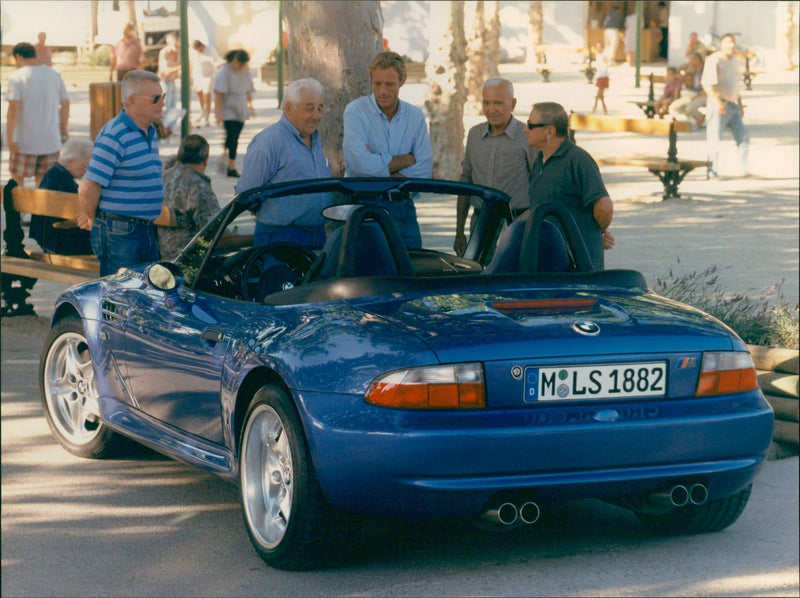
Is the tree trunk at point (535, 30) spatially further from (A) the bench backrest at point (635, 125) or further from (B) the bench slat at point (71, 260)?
(B) the bench slat at point (71, 260)

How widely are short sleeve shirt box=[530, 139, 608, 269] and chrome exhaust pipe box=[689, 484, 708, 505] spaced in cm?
268

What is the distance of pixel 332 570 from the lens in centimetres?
526

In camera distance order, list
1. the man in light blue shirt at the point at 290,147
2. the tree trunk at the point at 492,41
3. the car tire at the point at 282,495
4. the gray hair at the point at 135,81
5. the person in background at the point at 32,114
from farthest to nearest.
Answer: the tree trunk at the point at 492,41 → the person in background at the point at 32,114 → the gray hair at the point at 135,81 → the man in light blue shirt at the point at 290,147 → the car tire at the point at 282,495

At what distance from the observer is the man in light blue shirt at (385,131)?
8.84 meters

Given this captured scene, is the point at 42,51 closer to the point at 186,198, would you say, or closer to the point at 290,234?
the point at 186,198

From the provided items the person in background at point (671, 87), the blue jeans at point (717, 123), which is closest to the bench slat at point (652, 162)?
the blue jeans at point (717, 123)

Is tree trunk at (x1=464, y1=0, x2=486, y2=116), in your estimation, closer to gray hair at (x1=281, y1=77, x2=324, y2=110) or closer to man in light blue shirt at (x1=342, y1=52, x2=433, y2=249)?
man in light blue shirt at (x1=342, y1=52, x2=433, y2=249)

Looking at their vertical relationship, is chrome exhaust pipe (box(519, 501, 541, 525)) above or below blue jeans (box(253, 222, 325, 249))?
below

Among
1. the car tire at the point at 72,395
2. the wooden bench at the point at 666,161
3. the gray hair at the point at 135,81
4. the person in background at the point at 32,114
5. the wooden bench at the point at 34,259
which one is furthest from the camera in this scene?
the wooden bench at the point at 666,161

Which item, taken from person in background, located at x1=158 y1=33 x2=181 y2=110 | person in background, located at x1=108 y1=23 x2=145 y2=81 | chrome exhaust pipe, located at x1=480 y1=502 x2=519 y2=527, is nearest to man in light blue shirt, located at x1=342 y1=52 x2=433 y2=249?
chrome exhaust pipe, located at x1=480 y1=502 x2=519 y2=527

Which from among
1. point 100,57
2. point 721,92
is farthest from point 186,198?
point 100,57

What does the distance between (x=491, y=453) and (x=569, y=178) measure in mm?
3182

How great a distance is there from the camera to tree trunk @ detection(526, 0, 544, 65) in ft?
183

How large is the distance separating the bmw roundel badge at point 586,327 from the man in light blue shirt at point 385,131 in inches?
152
